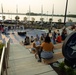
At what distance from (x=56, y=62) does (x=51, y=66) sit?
0.47 meters

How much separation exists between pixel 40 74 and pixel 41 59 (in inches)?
55.2

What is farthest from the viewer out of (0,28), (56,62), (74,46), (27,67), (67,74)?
(0,28)

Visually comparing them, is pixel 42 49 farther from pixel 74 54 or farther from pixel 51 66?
pixel 74 54

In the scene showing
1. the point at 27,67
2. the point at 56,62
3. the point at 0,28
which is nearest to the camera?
the point at 27,67

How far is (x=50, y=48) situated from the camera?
556 cm

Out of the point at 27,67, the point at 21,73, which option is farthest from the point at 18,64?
the point at 21,73

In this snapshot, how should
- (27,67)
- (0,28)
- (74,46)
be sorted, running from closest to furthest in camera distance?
(74,46) → (27,67) → (0,28)

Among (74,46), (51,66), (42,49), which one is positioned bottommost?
(51,66)

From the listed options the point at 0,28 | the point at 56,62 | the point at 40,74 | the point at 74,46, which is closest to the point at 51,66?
the point at 56,62

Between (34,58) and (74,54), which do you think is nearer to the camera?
(74,54)

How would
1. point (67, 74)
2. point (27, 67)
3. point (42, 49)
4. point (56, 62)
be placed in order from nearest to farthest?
1. point (67, 74)
2. point (27, 67)
3. point (56, 62)
4. point (42, 49)

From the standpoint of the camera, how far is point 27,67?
184 inches

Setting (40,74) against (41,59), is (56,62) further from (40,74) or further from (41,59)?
(40,74)

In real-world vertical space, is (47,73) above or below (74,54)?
below
